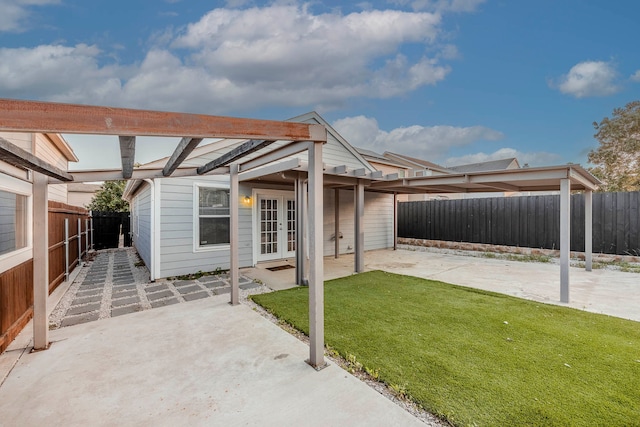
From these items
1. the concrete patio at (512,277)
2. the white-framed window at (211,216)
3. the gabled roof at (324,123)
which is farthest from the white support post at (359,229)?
the white-framed window at (211,216)

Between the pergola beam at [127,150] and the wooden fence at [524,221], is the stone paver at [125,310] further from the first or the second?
the wooden fence at [524,221]

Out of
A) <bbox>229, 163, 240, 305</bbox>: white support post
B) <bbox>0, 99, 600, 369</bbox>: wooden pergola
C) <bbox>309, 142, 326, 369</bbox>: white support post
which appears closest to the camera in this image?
<bbox>0, 99, 600, 369</bbox>: wooden pergola

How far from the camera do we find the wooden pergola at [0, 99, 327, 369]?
1.52m

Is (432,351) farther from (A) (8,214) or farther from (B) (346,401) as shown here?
(A) (8,214)

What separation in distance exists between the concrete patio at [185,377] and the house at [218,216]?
226cm

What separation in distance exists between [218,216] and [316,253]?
4.90 m

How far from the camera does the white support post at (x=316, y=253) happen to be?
279cm

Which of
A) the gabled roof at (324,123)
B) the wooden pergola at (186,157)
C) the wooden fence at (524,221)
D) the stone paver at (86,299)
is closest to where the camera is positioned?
the wooden pergola at (186,157)

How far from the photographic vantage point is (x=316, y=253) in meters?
2.85

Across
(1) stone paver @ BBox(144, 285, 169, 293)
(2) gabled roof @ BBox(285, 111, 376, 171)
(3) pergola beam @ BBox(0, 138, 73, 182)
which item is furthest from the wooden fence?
(3) pergola beam @ BBox(0, 138, 73, 182)

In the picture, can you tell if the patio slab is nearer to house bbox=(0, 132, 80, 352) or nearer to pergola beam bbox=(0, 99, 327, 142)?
house bbox=(0, 132, 80, 352)

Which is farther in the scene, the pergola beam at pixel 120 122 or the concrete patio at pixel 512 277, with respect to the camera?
the concrete patio at pixel 512 277

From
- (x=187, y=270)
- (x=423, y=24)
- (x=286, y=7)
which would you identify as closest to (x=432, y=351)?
(x=187, y=270)

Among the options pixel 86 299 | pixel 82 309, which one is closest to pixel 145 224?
pixel 86 299
